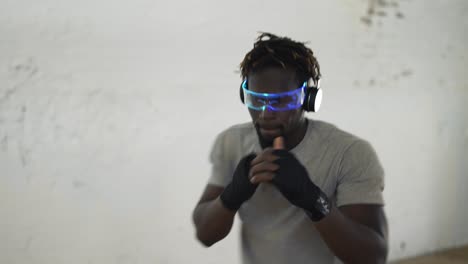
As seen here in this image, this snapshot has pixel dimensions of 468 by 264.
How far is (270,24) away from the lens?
7.98 ft

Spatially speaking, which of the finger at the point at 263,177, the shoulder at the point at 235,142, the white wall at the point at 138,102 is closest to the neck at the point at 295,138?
the shoulder at the point at 235,142

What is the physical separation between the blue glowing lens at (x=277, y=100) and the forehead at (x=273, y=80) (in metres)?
0.01

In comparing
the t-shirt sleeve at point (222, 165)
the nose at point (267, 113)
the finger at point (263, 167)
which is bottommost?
the t-shirt sleeve at point (222, 165)

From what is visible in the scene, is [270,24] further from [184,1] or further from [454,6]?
[454,6]

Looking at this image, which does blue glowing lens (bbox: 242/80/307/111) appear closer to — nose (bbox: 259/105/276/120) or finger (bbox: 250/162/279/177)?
nose (bbox: 259/105/276/120)

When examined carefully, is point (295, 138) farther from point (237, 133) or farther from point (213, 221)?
point (213, 221)

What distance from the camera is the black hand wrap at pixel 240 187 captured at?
1.14 m

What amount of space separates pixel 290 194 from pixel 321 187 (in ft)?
0.54

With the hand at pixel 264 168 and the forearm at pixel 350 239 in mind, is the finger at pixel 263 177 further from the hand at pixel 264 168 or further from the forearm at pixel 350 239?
the forearm at pixel 350 239

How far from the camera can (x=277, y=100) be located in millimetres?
1228

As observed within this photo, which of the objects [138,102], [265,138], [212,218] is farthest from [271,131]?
[138,102]

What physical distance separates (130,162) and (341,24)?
1.31 metres

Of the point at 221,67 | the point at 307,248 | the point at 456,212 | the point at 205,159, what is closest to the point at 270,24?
the point at 221,67

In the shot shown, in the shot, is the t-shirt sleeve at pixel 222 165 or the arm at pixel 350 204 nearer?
the arm at pixel 350 204
